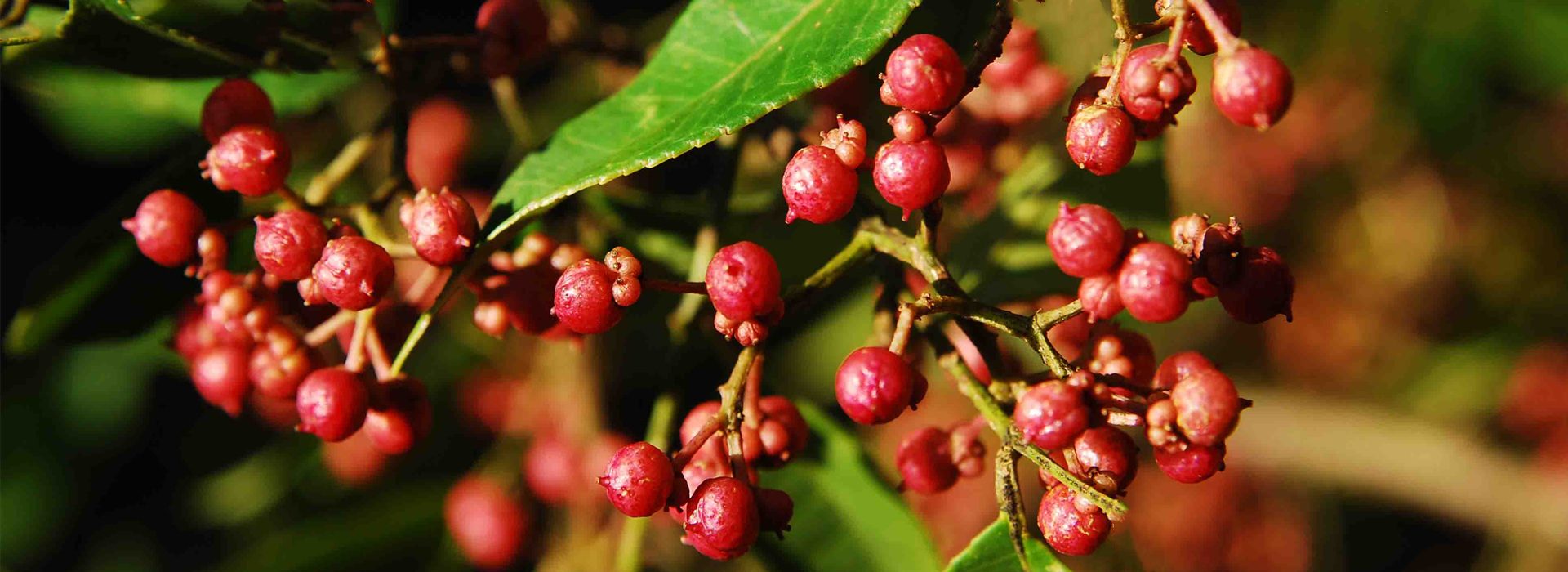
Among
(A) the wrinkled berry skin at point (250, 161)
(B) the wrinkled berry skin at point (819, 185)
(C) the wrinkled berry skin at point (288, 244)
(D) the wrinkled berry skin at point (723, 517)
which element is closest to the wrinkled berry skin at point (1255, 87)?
(B) the wrinkled berry skin at point (819, 185)

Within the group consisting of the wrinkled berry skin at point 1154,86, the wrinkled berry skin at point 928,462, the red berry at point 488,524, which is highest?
the wrinkled berry skin at point 1154,86

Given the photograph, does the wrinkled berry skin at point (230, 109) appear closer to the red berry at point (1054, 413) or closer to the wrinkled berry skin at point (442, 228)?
the wrinkled berry skin at point (442, 228)

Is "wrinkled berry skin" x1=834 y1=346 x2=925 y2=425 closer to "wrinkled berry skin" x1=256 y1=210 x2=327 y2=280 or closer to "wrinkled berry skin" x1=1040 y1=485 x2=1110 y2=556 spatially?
"wrinkled berry skin" x1=1040 y1=485 x2=1110 y2=556

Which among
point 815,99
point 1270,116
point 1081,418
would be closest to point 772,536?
point 815,99

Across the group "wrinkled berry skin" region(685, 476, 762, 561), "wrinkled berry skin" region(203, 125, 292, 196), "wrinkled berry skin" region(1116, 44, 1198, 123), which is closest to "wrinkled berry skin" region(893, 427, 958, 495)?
"wrinkled berry skin" region(685, 476, 762, 561)

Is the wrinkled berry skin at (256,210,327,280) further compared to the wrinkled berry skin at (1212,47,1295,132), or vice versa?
the wrinkled berry skin at (256,210,327,280)

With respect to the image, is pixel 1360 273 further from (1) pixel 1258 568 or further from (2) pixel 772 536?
(2) pixel 772 536

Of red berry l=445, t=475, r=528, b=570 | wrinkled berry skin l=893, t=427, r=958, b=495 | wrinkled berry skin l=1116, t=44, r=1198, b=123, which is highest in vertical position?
wrinkled berry skin l=1116, t=44, r=1198, b=123
